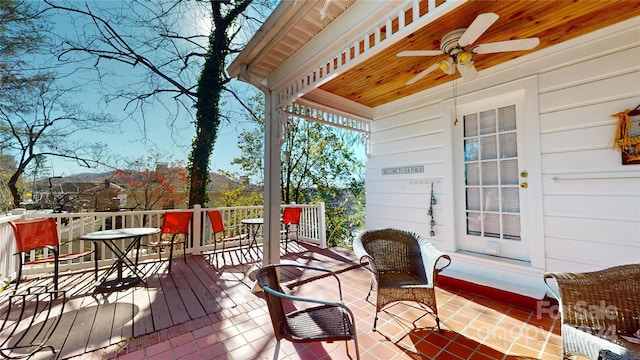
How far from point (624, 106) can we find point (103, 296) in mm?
5846

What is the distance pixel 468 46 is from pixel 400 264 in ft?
7.83

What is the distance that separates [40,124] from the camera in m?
6.87

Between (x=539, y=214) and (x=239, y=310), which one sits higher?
(x=539, y=214)

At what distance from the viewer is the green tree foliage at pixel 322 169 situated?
923 centimetres

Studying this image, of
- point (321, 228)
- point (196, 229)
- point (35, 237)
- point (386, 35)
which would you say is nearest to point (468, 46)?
point (386, 35)

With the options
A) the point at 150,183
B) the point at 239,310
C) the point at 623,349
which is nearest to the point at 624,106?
the point at 623,349

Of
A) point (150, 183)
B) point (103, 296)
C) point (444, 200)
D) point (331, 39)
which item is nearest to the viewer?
point (331, 39)

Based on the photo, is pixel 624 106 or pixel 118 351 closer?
pixel 118 351

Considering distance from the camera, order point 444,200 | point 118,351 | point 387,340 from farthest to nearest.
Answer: point 444,200 → point 387,340 → point 118,351

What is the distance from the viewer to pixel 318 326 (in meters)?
1.58

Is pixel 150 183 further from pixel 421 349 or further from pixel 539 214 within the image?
pixel 539 214

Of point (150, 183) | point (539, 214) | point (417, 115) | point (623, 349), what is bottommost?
point (623, 349)

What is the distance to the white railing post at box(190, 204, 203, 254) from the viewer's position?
466 centimetres

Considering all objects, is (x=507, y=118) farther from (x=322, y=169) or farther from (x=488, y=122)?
(x=322, y=169)
